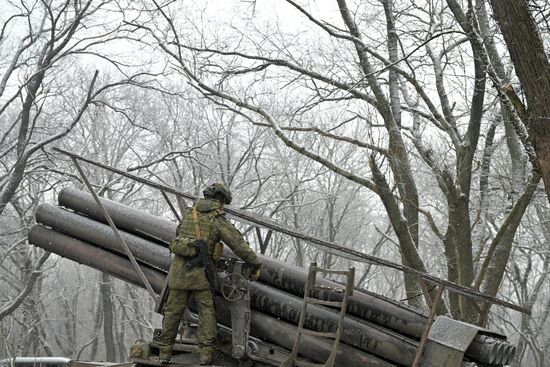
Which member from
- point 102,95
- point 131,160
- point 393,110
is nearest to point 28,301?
point 102,95

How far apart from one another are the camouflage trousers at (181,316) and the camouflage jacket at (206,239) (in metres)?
0.10

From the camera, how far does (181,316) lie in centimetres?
680

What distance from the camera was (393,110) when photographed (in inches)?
490

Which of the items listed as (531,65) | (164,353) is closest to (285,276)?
(164,353)

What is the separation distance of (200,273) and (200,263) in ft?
0.31

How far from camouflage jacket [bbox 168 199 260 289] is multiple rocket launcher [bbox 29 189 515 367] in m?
0.55

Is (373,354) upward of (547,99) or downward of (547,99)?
downward

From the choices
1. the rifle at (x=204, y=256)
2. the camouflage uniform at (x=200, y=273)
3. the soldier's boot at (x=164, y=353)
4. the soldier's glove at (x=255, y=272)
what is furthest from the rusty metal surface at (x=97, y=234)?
the soldier's glove at (x=255, y=272)

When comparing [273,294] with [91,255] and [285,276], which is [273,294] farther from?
[91,255]

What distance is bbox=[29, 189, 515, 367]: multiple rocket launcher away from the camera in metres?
6.41

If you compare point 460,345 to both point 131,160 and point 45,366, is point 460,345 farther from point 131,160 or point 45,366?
point 131,160

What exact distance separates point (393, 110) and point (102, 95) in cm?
1561

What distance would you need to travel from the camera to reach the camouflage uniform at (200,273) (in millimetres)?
6582

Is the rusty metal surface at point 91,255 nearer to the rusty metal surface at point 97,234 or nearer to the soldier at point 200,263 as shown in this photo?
the rusty metal surface at point 97,234
